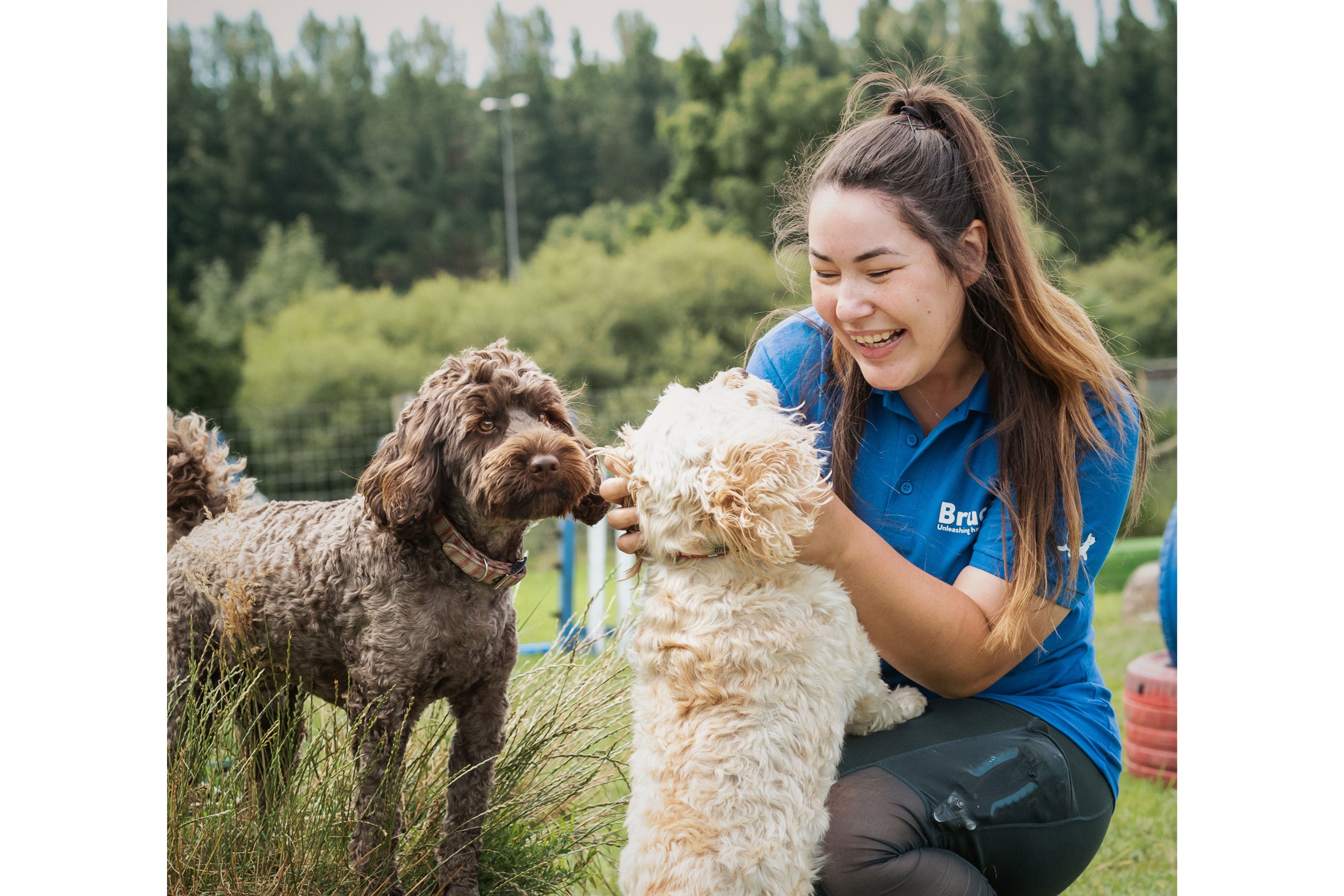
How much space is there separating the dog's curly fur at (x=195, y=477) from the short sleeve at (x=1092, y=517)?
1788 mm

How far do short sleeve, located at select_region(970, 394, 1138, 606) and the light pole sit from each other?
649 inches

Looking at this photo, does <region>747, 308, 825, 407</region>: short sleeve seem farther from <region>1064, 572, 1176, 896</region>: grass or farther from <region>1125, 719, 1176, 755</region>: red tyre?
<region>1125, 719, 1176, 755</region>: red tyre

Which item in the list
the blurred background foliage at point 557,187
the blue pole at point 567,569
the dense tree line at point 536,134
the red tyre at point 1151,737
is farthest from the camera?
the dense tree line at point 536,134

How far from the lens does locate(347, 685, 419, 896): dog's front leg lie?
6.57 ft

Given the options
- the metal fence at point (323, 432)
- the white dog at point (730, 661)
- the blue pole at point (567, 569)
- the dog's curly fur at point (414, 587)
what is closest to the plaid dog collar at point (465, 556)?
the dog's curly fur at point (414, 587)

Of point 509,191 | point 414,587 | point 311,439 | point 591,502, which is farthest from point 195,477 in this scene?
point 509,191

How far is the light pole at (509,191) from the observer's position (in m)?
18.2

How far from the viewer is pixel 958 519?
2.32 metres

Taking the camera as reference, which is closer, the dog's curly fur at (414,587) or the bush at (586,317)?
the dog's curly fur at (414,587)

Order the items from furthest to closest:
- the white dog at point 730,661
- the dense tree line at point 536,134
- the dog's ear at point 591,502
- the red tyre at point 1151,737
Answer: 1. the dense tree line at point 536,134
2. the red tyre at point 1151,737
3. the dog's ear at point 591,502
4. the white dog at point 730,661

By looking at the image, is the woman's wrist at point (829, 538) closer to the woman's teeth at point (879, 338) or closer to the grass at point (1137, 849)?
the woman's teeth at point (879, 338)

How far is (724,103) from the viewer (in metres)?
18.8

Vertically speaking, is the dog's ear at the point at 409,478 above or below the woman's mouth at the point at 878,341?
below
